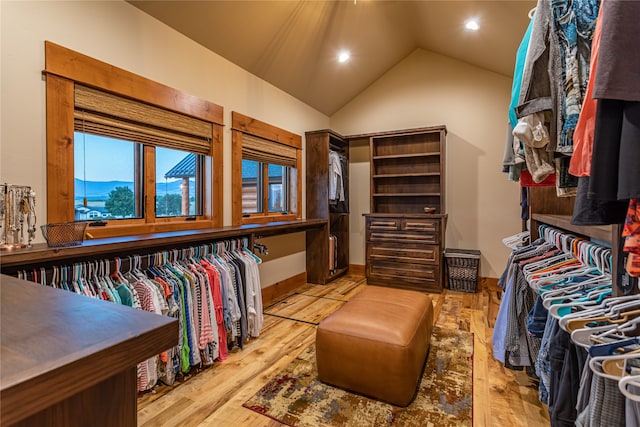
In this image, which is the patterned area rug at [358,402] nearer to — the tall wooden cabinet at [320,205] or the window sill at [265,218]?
the window sill at [265,218]

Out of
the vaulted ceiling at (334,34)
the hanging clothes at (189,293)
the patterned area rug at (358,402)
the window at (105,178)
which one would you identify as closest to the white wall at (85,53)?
the vaulted ceiling at (334,34)

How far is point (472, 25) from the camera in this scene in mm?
3135

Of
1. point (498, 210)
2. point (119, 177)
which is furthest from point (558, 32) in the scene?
point (498, 210)

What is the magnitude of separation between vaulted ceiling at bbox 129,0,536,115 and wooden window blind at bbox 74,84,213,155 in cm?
71

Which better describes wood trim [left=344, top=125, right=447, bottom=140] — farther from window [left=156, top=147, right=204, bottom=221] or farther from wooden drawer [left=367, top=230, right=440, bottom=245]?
window [left=156, top=147, right=204, bottom=221]

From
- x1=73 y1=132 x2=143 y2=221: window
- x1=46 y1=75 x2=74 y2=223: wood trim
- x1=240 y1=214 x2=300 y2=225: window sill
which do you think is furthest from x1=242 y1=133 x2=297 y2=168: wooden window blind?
x1=46 y1=75 x2=74 y2=223: wood trim

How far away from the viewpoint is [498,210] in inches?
159

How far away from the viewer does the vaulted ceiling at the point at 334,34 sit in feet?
8.30

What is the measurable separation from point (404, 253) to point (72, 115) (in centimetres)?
359

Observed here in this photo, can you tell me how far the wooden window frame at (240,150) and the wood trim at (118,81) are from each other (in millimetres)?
359

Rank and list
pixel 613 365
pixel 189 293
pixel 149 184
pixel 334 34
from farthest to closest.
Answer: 1. pixel 334 34
2. pixel 149 184
3. pixel 189 293
4. pixel 613 365

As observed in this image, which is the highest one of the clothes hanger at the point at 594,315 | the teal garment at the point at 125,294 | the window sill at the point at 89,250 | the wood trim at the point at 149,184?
the wood trim at the point at 149,184

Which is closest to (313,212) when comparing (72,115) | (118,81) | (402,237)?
(402,237)

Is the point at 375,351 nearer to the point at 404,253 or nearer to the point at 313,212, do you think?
the point at 404,253
